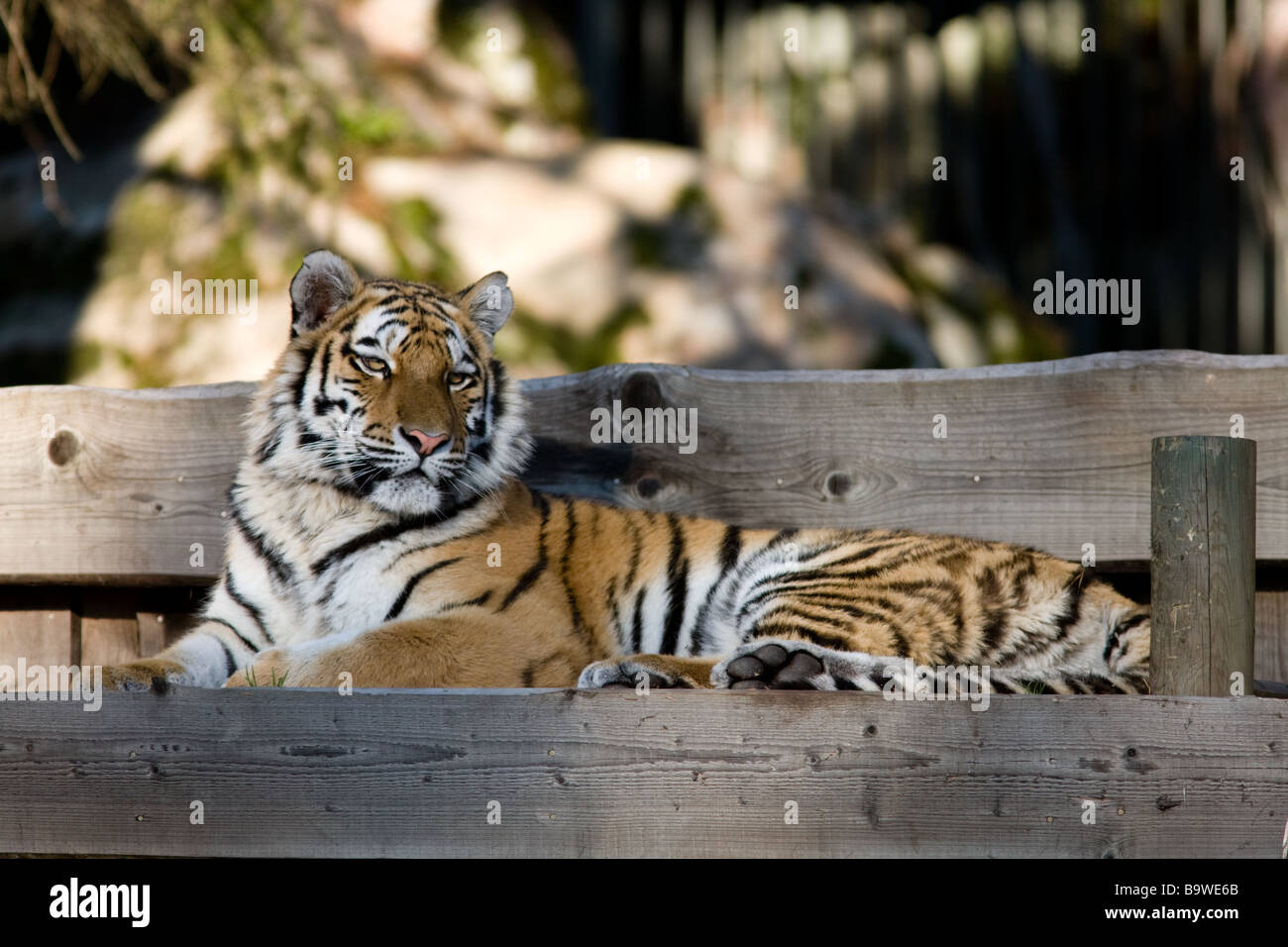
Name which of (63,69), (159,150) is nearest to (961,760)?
(159,150)

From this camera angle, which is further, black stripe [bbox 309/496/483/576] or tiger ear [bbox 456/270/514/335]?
tiger ear [bbox 456/270/514/335]

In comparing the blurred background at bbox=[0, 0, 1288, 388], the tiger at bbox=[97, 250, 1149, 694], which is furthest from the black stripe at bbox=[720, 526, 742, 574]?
the blurred background at bbox=[0, 0, 1288, 388]

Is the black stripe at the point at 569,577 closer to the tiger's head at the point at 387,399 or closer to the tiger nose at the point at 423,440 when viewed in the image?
the tiger's head at the point at 387,399

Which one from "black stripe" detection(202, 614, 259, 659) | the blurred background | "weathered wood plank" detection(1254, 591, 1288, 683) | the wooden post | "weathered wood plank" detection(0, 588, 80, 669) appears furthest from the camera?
the blurred background

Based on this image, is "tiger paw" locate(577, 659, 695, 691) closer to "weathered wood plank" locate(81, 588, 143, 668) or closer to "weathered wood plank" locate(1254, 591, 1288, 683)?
"weathered wood plank" locate(1254, 591, 1288, 683)

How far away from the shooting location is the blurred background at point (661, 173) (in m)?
6.08

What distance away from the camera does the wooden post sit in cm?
249

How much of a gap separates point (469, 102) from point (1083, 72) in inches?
124

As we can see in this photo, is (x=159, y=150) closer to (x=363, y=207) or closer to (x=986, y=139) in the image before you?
(x=363, y=207)

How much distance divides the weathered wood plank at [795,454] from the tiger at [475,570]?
21cm

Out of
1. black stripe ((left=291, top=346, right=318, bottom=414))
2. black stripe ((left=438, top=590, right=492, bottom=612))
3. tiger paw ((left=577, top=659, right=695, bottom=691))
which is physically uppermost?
black stripe ((left=291, top=346, right=318, bottom=414))

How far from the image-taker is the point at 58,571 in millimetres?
3807

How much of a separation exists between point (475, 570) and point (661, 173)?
12.7ft

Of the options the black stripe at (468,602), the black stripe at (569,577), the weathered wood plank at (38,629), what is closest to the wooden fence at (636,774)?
the black stripe at (468,602)
